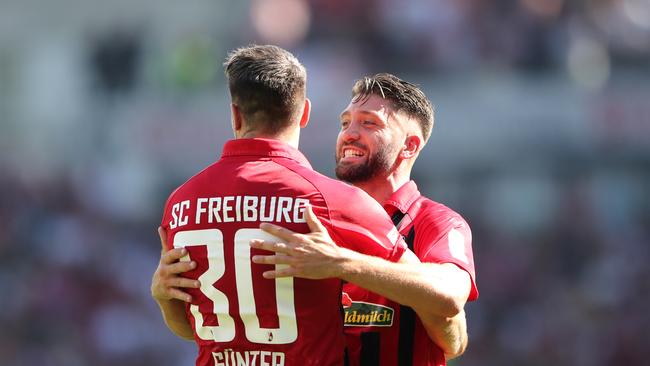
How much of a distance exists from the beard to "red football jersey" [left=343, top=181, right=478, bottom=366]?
39 centimetres

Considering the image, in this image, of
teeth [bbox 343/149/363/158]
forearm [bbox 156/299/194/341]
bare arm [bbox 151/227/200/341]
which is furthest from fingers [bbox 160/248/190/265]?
teeth [bbox 343/149/363/158]

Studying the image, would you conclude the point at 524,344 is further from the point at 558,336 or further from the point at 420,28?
the point at 420,28

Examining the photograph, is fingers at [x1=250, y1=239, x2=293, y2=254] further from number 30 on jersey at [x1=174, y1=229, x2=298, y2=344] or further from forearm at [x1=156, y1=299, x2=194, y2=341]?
forearm at [x1=156, y1=299, x2=194, y2=341]

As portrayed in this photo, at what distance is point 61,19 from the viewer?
18.6 m

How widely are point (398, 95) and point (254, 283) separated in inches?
52.9

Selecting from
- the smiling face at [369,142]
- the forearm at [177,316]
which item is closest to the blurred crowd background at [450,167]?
the smiling face at [369,142]

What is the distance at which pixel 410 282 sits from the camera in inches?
162

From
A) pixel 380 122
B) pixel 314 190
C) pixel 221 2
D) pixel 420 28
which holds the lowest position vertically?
pixel 314 190

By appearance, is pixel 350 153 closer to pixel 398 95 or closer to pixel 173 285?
pixel 398 95

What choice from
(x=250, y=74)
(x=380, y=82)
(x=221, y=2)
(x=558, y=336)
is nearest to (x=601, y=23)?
(x=558, y=336)

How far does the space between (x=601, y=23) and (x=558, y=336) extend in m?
4.29

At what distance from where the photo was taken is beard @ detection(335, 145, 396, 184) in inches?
196

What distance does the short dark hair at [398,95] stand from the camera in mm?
5086

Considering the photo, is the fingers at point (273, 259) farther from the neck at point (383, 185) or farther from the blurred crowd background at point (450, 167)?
the blurred crowd background at point (450, 167)
